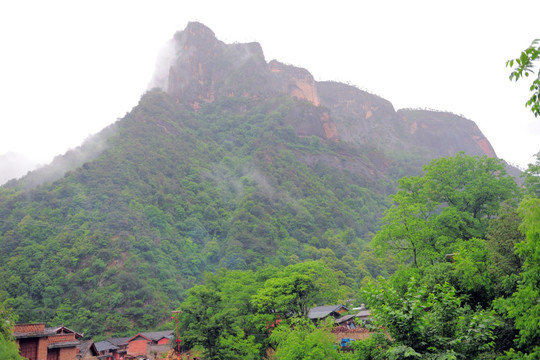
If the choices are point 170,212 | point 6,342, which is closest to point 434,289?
point 6,342

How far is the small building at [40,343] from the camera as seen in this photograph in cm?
2643

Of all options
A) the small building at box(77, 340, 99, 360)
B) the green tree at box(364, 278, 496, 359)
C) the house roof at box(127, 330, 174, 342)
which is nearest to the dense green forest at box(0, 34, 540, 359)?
the green tree at box(364, 278, 496, 359)

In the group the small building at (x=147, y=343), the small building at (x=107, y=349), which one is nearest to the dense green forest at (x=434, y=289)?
the small building at (x=147, y=343)

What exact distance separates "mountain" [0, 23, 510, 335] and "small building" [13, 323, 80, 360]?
1661 inches

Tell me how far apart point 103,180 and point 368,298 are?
402 feet

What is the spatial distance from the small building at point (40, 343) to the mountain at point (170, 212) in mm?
42185

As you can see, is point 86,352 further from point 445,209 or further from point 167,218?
point 167,218

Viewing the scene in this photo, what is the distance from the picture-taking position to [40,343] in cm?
2741

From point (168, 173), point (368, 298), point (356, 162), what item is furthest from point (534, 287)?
point (356, 162)

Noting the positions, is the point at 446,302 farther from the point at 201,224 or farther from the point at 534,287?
the point at 201,224

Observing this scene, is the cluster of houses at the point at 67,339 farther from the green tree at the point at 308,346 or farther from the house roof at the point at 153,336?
the house roof at the point at 153,336

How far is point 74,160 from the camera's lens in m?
144

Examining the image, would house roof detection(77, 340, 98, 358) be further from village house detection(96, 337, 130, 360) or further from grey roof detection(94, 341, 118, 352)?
grey roof detection(94, 341, 118, 352)

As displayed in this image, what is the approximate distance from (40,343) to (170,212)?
96.1 metres
